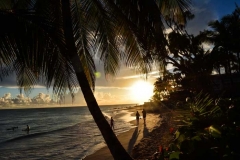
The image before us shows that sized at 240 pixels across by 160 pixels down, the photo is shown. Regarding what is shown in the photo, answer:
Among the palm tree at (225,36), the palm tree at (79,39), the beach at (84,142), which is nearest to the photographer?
the palm tree at (79,39)

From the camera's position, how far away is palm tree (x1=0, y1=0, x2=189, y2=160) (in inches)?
138

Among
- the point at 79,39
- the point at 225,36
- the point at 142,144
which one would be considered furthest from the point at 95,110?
the point at 225,36

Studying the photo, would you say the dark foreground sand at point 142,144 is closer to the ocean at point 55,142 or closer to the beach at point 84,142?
the beach at point 84,142

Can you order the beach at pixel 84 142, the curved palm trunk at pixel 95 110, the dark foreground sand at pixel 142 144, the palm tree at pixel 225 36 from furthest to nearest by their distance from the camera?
the palm tree at pixel 225 36 < the beach at pixel 84 142 < the dark foreground sand at pixel 142 144 < the curved palm trunk at pixel 95 110

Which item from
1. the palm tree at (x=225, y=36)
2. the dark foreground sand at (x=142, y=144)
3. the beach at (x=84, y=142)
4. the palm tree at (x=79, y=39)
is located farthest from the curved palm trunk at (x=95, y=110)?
the palm tree at (x=225, y=36)

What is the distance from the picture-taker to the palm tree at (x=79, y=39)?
11.5 ft

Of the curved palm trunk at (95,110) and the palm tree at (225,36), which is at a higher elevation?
the palm tree at (225,36)

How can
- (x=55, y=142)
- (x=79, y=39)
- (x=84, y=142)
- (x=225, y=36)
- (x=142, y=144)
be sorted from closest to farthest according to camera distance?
(x=79, y=39) → (x=142, y=144) → (x=84, y=142) → (x=55, y=142) → (x=225, y=36)

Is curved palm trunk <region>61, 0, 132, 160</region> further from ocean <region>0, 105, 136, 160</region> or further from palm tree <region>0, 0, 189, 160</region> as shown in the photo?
ocean <region>0, 105, 136, 160</region>

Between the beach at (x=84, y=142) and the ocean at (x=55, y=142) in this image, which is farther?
the ocean at (x=55, y=142)

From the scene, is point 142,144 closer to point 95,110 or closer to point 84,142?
point 84,142

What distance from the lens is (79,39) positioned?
6336mm

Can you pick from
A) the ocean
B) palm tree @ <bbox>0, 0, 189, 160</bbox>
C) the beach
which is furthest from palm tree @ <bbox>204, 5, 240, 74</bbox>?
palm tree @ <bbox>0, 0, 189, 160</bbox>

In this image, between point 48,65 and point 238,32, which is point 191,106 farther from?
point 238,32
